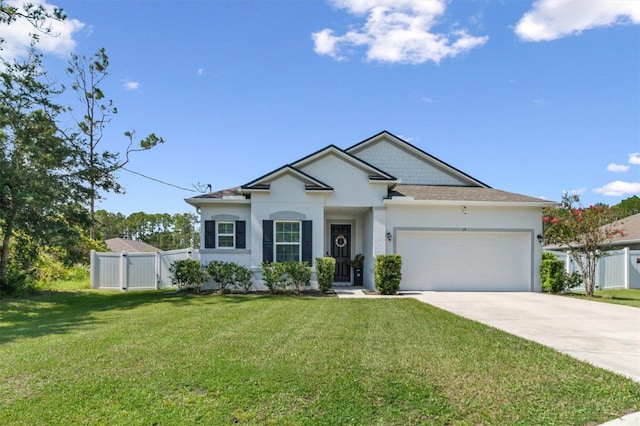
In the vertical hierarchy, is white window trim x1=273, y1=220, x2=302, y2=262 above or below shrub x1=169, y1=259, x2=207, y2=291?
above

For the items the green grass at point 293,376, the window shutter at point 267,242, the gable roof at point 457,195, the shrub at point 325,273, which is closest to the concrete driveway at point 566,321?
the green grass at point 293,376

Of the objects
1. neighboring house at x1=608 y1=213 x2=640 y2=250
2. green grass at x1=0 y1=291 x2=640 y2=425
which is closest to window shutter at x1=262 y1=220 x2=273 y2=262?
green grass at x1=0 y1=291 x2=640 y2=425

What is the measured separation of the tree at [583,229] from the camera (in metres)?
12.4

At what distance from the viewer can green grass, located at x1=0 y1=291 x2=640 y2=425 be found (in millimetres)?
3332

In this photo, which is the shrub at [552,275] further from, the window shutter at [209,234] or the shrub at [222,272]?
the window shutter at [209,234]

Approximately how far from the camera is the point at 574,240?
505 inches

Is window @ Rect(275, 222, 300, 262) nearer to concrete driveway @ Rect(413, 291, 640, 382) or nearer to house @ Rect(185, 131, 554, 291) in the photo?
house @ Rect(185, 131, 554, 291)

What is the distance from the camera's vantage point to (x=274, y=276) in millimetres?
12922

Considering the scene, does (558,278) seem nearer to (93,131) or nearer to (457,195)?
(457,195)

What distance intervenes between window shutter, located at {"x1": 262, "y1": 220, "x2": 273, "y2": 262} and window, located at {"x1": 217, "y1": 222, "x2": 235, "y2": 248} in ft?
3.83

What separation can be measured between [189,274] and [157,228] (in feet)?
200

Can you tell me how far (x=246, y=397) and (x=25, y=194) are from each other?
1087 cm

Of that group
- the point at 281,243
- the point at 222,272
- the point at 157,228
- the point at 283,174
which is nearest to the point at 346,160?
the point at 283,174

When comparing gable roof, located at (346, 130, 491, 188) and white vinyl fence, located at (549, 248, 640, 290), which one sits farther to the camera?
gable roof, located at (346, 130, 491, 188)
